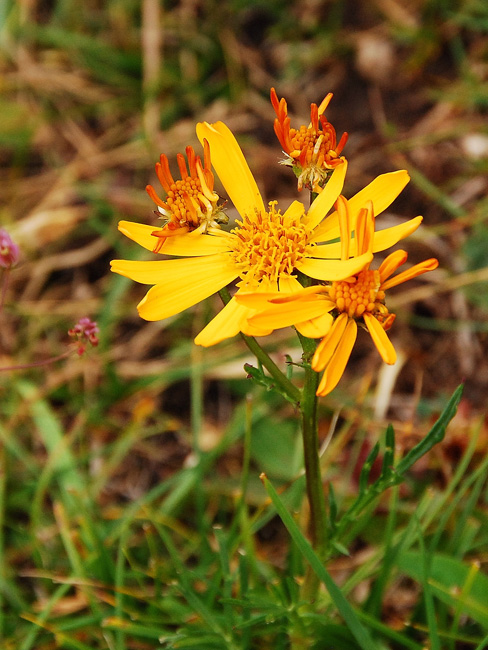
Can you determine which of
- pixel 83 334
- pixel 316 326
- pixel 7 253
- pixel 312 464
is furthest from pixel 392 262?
pixel 7 253

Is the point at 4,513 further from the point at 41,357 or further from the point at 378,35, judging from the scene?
the point at 378,35

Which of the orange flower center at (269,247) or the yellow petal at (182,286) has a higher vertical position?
the orange flower center at (269,247)

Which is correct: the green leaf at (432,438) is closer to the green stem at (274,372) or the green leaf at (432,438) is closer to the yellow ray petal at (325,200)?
the green stem at (274,372)

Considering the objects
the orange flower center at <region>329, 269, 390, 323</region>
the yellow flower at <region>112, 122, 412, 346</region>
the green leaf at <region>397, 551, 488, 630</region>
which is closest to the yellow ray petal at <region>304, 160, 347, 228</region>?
the yellow flower at <region>112, 122, 412, 346</region>

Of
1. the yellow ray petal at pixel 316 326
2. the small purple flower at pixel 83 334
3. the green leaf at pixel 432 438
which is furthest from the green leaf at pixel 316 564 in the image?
the small purple flower at pixel 83 334

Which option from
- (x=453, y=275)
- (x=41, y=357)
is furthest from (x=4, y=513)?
(x=453, y=275)

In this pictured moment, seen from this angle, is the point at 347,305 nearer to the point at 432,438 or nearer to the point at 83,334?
the point at 432,438
